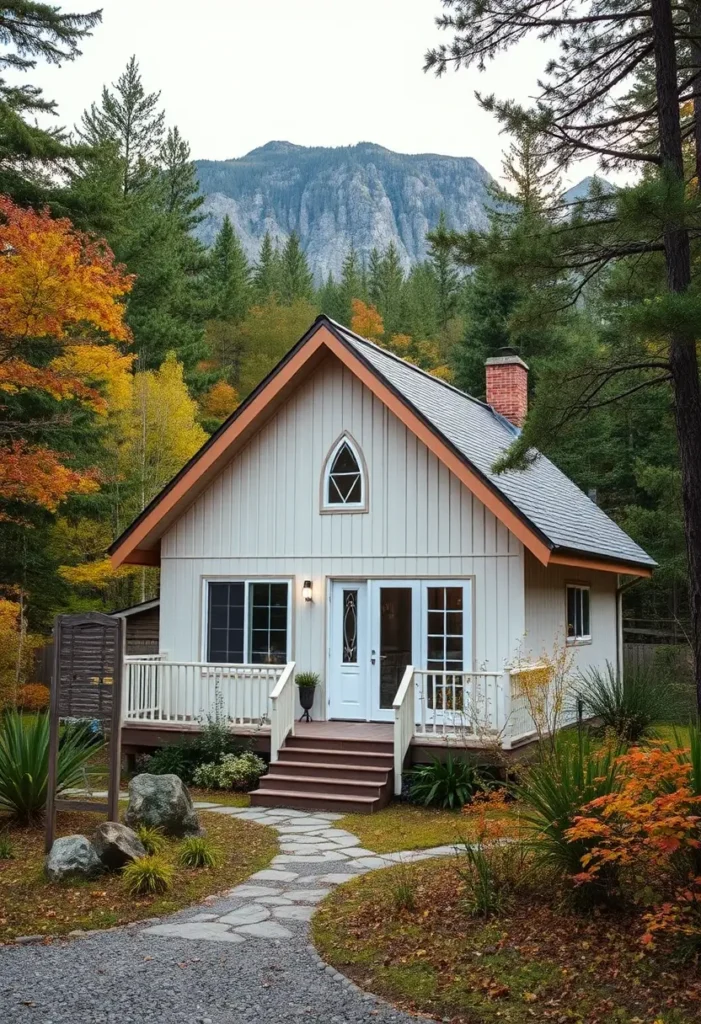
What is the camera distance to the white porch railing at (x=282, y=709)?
1245 centimetres

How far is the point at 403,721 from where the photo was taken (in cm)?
1174

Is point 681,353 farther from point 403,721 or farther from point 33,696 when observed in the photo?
point 33,696

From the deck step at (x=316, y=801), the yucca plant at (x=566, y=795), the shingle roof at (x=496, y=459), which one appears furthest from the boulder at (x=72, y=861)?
the shingle roof at (x=496, y=459)

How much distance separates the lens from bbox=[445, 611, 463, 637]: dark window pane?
13133 millimetres

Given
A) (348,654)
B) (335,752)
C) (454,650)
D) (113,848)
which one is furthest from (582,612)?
(113,848)

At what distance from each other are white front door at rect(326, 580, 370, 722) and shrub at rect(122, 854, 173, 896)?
6.55 m

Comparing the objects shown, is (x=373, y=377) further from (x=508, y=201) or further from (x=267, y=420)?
(x=508, y=201)

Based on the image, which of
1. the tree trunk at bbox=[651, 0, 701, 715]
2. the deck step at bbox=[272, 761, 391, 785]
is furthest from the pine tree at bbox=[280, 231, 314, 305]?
the tree trunk at bbox=[651, 0, 701, 715]

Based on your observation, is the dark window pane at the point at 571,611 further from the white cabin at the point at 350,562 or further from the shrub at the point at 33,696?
the shrub at the point at 33,696

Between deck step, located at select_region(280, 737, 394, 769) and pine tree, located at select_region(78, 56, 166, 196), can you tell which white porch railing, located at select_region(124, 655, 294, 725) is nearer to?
deck step, located at select_region(280, 737, 394, 769)

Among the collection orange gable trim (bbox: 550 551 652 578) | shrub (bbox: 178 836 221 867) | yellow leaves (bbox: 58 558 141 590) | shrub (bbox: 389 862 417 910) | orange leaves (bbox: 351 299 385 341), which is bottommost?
shrub (bbox: 178 836 221 867)

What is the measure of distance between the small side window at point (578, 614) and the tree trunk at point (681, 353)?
6792 millimetres

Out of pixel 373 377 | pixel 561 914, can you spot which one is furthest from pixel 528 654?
pixel 561 914

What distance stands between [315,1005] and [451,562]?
8524mm
